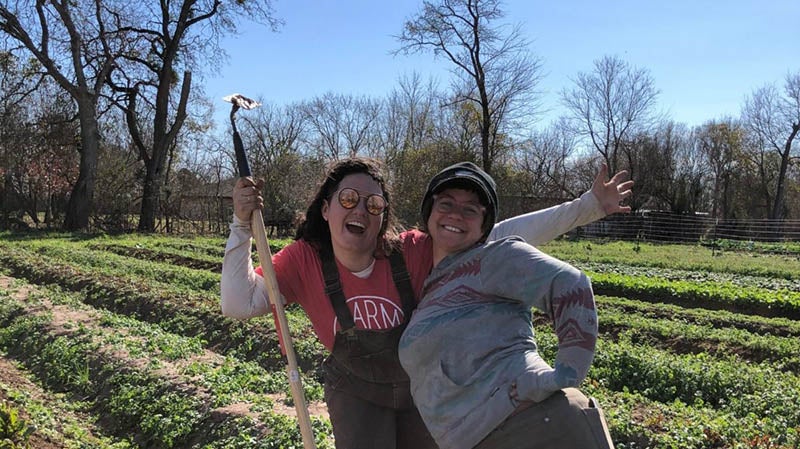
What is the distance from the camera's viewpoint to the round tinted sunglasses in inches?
100

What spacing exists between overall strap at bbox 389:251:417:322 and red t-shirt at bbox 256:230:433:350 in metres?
0.02

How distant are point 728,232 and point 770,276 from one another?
68.5 ft

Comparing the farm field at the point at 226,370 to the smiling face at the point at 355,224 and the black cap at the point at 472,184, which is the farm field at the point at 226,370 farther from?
the black cap at the point at 472,184

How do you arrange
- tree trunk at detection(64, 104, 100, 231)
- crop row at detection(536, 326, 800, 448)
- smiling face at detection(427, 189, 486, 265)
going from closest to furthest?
smiling face at detection(427, 189, 486, 265) < crop row at detection(536, 326, 800, 448) < tree trunk at detection(64, 104, 100, 231)

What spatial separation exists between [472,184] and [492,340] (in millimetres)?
629

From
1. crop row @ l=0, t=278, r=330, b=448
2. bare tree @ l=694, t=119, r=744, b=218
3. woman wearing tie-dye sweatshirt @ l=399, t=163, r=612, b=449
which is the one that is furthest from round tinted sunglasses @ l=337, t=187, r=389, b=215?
bare tree @ l=694, t=119, r=744, b=218

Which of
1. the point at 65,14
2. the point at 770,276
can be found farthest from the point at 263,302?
the point at 65,14

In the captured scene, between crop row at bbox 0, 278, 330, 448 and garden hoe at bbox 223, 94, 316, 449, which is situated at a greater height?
garden hoe at bbox 223, 94, 316, 449

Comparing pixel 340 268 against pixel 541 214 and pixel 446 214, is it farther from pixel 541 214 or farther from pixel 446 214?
pixel 541 214

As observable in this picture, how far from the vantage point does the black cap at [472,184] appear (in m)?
2.24

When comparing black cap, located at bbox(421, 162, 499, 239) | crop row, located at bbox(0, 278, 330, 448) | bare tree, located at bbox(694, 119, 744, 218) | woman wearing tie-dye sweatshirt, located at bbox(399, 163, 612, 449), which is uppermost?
bare tree, located at bbox(694, 119, 744, 218)

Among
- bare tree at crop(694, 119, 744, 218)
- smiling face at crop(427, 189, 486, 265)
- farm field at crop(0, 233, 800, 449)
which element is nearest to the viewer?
smiling face at crop(427, 189, 486, 265)

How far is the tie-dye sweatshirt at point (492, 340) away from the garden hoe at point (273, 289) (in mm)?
715

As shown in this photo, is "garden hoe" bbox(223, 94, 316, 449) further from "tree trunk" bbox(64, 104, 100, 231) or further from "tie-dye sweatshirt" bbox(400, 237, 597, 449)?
"tree trunk" bbox(64, 104, 100, 231)
